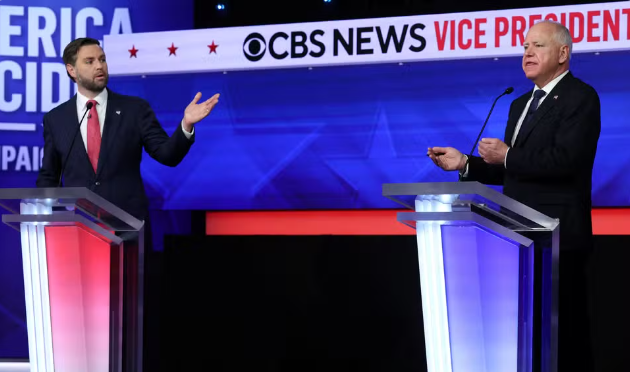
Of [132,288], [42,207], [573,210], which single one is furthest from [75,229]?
[573,210]

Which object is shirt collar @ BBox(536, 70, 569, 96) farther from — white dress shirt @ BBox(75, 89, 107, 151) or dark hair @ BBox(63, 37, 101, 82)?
dark hair @ BBox(63, 37, 101, 82)

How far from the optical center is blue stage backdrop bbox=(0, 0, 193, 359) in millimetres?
4820

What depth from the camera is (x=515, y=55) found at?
416 cm

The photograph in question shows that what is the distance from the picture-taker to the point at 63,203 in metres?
2.42

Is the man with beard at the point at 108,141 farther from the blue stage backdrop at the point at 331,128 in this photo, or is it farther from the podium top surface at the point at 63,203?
the blue stage backdrop at the point at 331,128

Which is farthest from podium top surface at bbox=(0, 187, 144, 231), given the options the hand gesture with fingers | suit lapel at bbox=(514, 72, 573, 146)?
suit lapel at bbox=(514, 72, 573, 146)

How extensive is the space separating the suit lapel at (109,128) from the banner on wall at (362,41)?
138cm

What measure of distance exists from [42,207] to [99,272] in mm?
265

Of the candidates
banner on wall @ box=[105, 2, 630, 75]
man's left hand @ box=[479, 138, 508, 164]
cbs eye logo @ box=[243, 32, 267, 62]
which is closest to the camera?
man's left hand @ box=[479, 138, 508, 164]

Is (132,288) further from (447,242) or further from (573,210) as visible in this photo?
(573,210)

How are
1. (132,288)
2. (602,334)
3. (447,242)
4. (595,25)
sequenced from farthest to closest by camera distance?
(595,25) → (602,334) → (132,288) → (447,242)

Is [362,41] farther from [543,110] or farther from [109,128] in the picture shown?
[543,110]

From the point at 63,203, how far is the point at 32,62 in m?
2.67

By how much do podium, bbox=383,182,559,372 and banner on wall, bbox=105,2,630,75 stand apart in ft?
7.16
